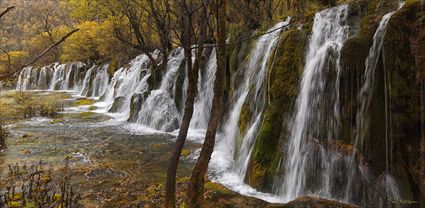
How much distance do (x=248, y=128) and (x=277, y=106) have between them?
5.46 feet

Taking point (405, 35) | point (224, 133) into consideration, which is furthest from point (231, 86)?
point (405, 35)

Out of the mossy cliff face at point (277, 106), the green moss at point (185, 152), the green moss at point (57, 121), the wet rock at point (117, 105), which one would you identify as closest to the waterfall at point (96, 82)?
the wet rock at point (117, 105)

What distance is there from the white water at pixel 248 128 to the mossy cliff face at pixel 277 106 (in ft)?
1.43

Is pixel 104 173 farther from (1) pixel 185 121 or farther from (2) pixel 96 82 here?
(2) pixel 96 82

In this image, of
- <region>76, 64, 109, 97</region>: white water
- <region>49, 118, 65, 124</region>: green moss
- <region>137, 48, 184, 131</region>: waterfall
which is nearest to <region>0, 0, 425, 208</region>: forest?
<region>137, 48, 184, 131</region>: waterfall

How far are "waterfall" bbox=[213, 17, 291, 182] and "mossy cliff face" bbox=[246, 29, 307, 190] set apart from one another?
0.57 m

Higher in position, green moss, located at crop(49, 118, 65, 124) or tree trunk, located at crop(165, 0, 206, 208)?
tree trunk, located at crop(165, 0, 206, 208)

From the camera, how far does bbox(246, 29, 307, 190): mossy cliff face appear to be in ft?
25.3

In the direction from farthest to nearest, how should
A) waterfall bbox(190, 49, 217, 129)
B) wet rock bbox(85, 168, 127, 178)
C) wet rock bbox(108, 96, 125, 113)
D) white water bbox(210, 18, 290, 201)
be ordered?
wet rock bbox(108, 96, 125, 113) → waterfall bbox(190, 49, 217, 129) → wet rock bbox(85, 168, 127, 178) → white water bbox(210, 18, 290, 201)

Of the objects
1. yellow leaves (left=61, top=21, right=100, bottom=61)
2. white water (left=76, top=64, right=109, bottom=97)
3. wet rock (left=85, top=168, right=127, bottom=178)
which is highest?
yellow leaves (left=61, top=21, right=100, bottom=61)

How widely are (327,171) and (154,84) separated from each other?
1260cm

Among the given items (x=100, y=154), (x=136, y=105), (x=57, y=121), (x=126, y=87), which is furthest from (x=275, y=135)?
(x=126, y=87)

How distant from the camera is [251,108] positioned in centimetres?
990

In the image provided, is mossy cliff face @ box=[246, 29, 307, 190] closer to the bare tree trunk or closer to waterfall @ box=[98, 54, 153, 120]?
the bare tree trunk
